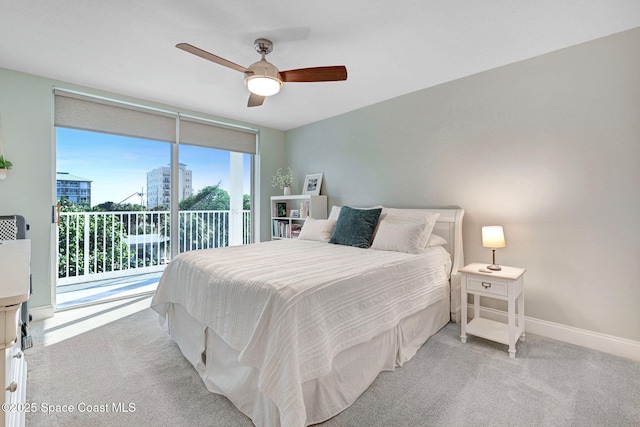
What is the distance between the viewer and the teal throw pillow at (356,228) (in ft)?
9.81

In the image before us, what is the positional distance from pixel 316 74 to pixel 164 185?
3066mm

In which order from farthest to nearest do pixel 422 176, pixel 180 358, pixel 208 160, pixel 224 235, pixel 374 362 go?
1. pixel 224 235
2. pixel 208 160
3. pixel 422 176
4. pixel 180 358
5. pixel 374 362

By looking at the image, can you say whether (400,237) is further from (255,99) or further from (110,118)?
(110,118)

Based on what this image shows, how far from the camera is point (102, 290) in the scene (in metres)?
4.08

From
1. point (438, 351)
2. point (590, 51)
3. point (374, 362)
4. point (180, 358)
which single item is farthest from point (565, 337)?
point (180, 358)

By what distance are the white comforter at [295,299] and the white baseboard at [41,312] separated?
4.89 feet

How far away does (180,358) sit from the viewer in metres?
2.24

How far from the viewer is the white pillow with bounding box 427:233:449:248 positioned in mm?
2841

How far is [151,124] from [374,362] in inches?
148

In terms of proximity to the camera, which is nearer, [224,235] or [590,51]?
[590,51]

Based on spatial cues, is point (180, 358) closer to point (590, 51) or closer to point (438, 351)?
point (438, 351)

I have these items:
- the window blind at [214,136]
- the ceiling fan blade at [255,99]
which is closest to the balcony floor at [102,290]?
the window blind at [214,136]

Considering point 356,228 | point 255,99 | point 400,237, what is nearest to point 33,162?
point 255,99

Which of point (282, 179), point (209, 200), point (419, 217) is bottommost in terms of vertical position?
point (419, 217)
